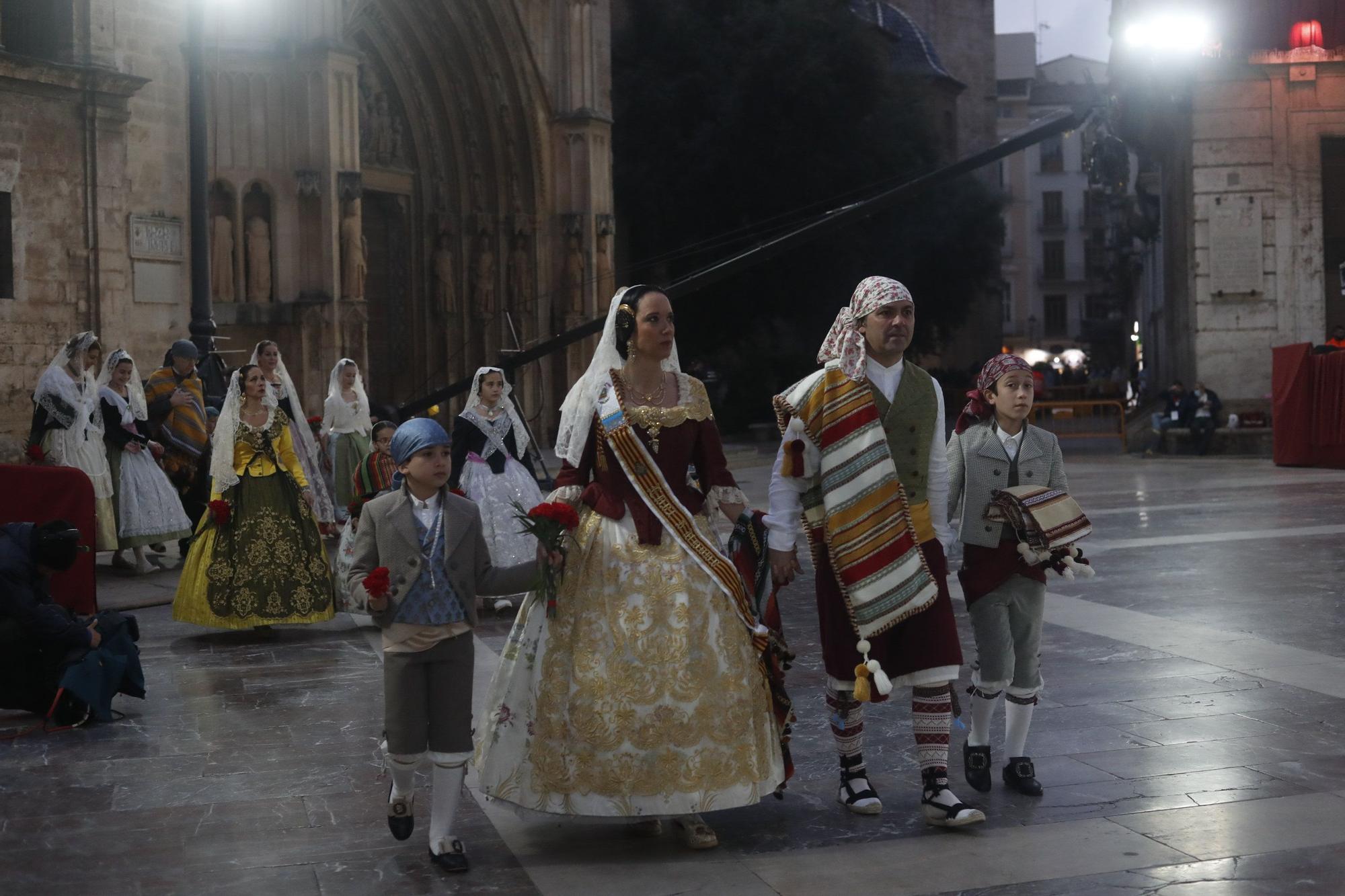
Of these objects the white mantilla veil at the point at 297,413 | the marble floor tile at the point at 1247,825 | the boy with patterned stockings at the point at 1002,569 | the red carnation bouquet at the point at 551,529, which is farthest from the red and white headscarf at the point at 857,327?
the white mantilla veil at the point at 297,413

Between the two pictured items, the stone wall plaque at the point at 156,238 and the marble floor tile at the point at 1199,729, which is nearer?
the marble floor tile at the point at 1199,729

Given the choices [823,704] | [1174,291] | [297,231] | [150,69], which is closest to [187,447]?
[150,69]

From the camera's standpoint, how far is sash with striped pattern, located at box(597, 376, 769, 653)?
5156 millimetres

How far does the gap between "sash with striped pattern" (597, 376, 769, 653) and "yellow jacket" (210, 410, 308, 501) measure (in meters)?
5.02

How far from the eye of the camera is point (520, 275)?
2728 centimetres

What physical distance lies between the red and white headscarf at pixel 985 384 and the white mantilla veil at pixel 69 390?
8.05 meters

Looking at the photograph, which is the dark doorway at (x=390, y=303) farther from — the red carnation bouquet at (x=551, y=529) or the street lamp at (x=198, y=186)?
the red carnation bouquet at (x=551, y=529)

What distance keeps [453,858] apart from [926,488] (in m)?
2.02

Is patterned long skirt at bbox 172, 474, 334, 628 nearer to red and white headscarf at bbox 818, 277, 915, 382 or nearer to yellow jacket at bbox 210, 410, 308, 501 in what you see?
yellow jacket at bbox 210, 410, 308, 501

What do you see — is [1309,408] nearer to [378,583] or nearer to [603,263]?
[603,263]

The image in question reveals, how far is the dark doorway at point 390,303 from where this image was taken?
85.2 feet

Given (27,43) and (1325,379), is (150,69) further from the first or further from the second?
(1325,379)

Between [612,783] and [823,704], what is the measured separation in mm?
2557

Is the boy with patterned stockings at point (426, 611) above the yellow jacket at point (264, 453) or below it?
below
